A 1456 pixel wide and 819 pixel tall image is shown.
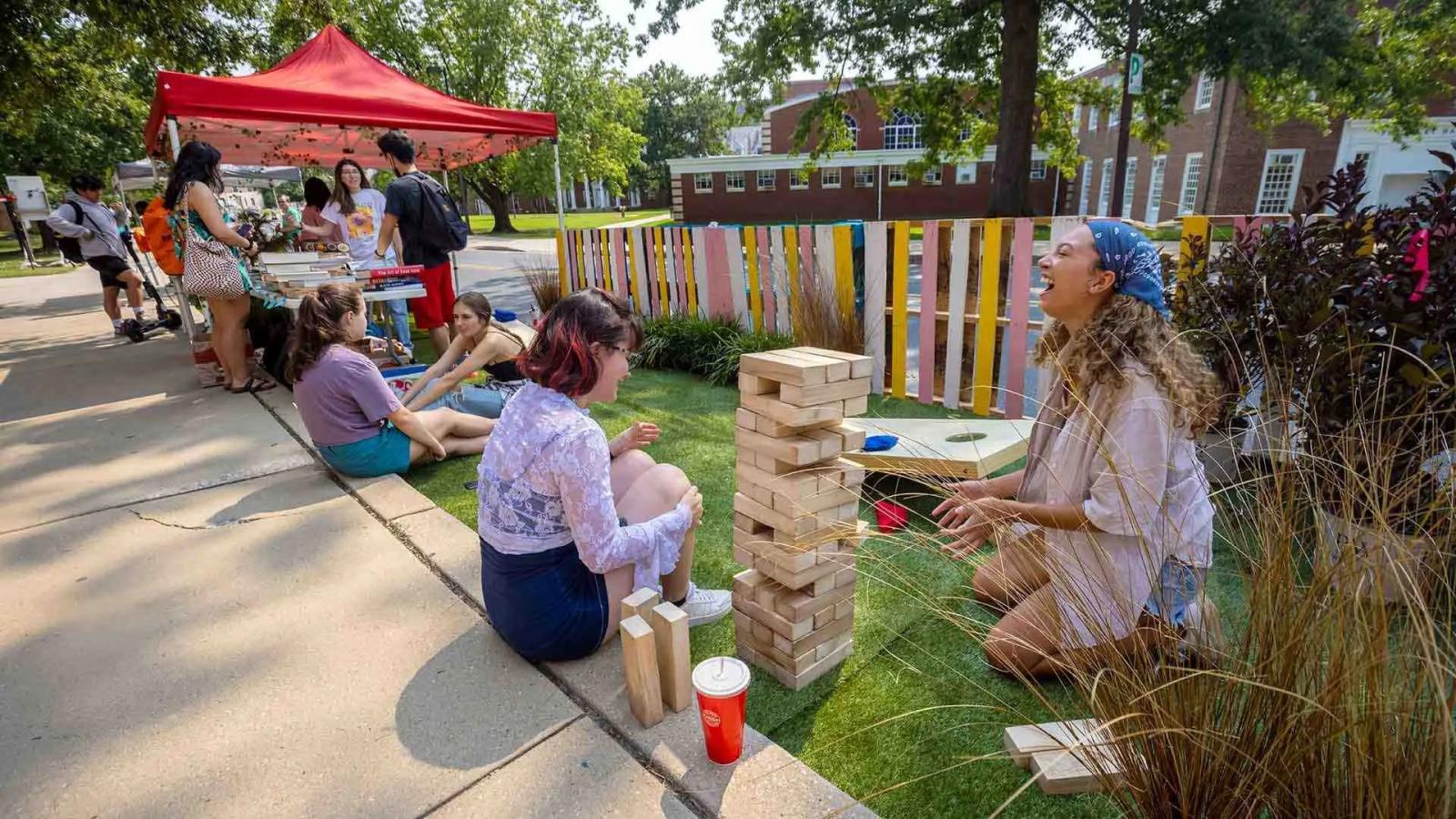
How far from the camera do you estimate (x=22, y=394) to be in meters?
5.70

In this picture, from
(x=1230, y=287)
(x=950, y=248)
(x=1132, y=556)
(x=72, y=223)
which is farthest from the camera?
(x=72, y=223)

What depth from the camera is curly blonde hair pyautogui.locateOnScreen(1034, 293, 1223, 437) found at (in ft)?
5.98

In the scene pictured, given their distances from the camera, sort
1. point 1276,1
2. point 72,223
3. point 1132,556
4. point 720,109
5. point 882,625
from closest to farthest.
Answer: point 1132,556, point 882,625, point 72,223, point 1276,1, point 720,109

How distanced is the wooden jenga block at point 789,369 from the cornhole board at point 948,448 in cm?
95

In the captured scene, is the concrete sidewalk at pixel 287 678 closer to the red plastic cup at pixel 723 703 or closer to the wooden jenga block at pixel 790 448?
the red plastic cup at pixel 723 703

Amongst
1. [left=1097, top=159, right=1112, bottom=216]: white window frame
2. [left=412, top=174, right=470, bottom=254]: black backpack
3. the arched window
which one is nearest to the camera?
[left=412, top=174, right=470, bottom=254]: black backpack

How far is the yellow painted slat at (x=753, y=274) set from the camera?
5.90m

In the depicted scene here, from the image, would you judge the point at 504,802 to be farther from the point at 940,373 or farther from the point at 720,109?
the point at 720,109

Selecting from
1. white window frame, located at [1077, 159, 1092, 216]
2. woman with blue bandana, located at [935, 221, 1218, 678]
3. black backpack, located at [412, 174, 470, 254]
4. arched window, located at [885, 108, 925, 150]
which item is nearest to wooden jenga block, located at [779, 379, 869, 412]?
Result: woman with blue bandana, located at [935, 221, 1218, 678]

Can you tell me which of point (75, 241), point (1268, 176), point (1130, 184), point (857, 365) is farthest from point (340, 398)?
point (1130, 184)

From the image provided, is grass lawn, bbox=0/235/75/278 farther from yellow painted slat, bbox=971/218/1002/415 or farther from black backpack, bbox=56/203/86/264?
yellow painted slat, bbox=971/218/1002/415

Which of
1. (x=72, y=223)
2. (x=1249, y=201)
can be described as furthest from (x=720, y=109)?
(x=72, y=223)

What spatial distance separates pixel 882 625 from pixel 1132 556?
0.83 m

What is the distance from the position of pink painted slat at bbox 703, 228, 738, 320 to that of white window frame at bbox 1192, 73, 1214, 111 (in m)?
23.9
